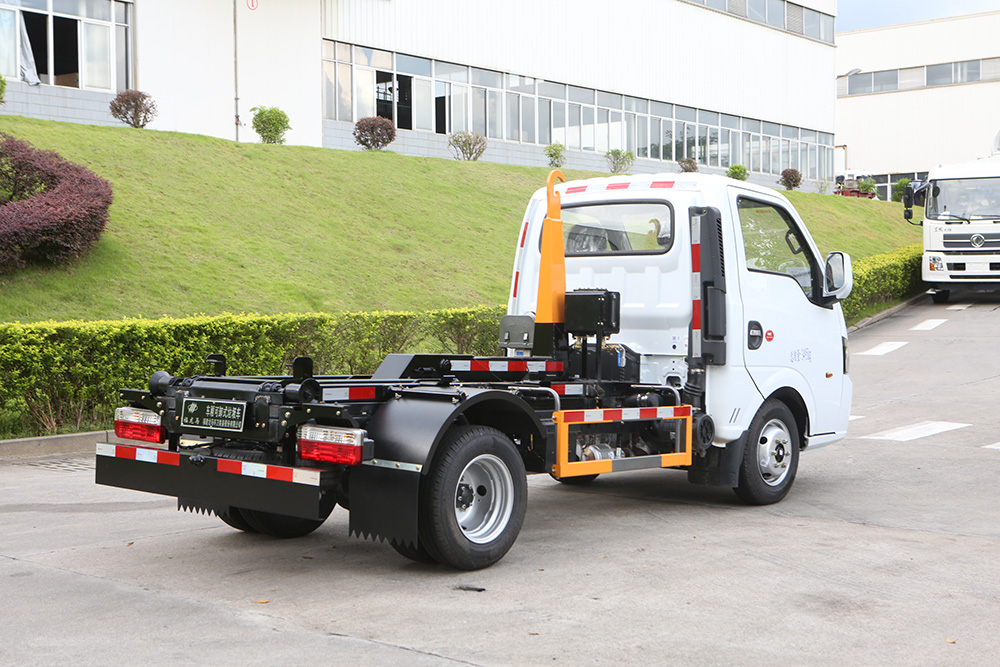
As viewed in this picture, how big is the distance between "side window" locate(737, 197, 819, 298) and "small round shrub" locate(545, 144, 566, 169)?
28.1 m

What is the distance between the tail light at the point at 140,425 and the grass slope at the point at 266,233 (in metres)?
8.73

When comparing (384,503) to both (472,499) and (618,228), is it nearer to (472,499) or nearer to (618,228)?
(472,499)

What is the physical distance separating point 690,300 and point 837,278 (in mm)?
1526

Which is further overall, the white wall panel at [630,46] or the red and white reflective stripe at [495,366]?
the white wall panel at [630,46]

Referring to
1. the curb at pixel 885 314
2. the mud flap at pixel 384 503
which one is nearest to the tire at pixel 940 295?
the curb at pixel 885 314

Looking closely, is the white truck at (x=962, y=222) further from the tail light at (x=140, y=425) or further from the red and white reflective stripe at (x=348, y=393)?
the tail light at (x=140, y=425)

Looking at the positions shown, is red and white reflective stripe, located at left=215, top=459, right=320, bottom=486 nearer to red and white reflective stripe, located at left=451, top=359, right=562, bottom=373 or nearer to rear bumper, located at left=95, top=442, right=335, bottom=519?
rear bumper, located at left=95, top=442, right=335, bottom=519

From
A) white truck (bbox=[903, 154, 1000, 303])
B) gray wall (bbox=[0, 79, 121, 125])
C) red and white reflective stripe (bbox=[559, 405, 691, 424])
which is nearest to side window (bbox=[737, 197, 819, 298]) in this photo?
red and white reflective stripe (bbox=[559, 405, 691, 424])

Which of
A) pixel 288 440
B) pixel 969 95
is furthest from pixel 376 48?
pixel 969 95

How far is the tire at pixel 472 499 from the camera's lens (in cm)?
533

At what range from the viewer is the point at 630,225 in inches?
299

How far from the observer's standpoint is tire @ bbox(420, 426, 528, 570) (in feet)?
17.5

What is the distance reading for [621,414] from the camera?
666 cm

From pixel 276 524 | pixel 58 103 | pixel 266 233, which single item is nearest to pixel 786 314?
pixel 276 524
